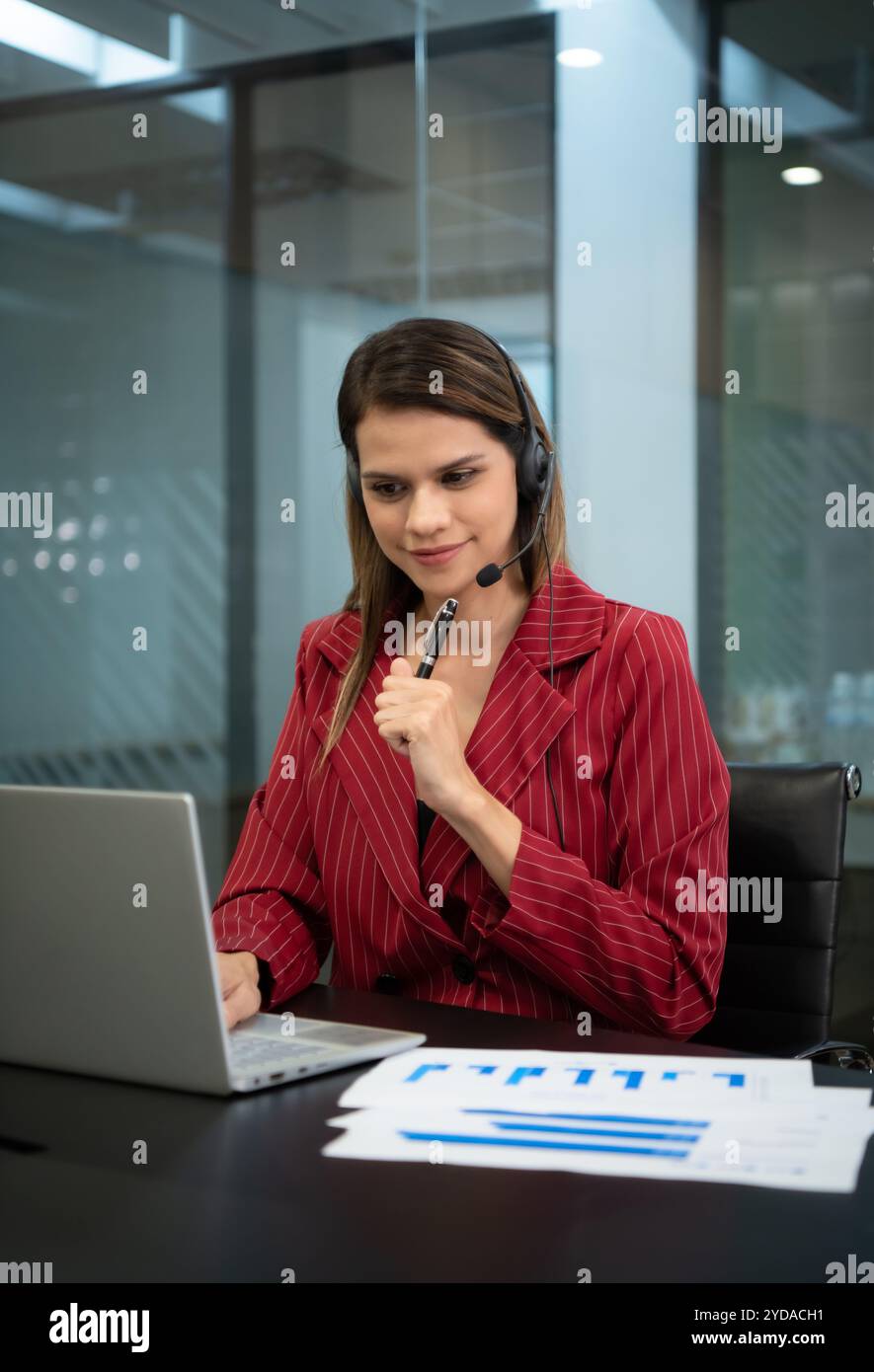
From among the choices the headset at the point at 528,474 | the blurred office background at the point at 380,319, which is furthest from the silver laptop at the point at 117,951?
the blurred office background at the point at 380,319

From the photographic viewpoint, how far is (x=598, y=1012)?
1551 millimetres

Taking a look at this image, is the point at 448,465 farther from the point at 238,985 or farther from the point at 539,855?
the point at 238,985

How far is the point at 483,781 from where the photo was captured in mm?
1634

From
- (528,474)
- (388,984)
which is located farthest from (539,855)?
(528,474)

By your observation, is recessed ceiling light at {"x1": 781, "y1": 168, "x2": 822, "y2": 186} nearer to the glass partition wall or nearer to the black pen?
the glass partition wall

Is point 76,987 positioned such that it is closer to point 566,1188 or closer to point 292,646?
point 566,1188

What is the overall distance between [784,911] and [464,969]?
0.41 metres

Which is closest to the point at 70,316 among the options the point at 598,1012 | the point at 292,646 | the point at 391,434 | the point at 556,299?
the point at 292,646

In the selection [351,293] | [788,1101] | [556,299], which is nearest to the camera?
[788,1101]

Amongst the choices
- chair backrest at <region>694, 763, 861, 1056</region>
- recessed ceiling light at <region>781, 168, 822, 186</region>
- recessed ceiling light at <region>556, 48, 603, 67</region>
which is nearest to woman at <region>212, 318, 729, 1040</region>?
chair backrest at <region>694, 763, 861, 1056</region>

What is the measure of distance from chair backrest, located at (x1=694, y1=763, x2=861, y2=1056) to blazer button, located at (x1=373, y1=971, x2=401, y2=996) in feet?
1.27

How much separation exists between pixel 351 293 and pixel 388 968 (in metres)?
2.51

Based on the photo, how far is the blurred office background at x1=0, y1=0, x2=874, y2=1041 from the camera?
3156 mm

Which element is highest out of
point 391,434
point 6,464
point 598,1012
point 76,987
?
point 6,464
